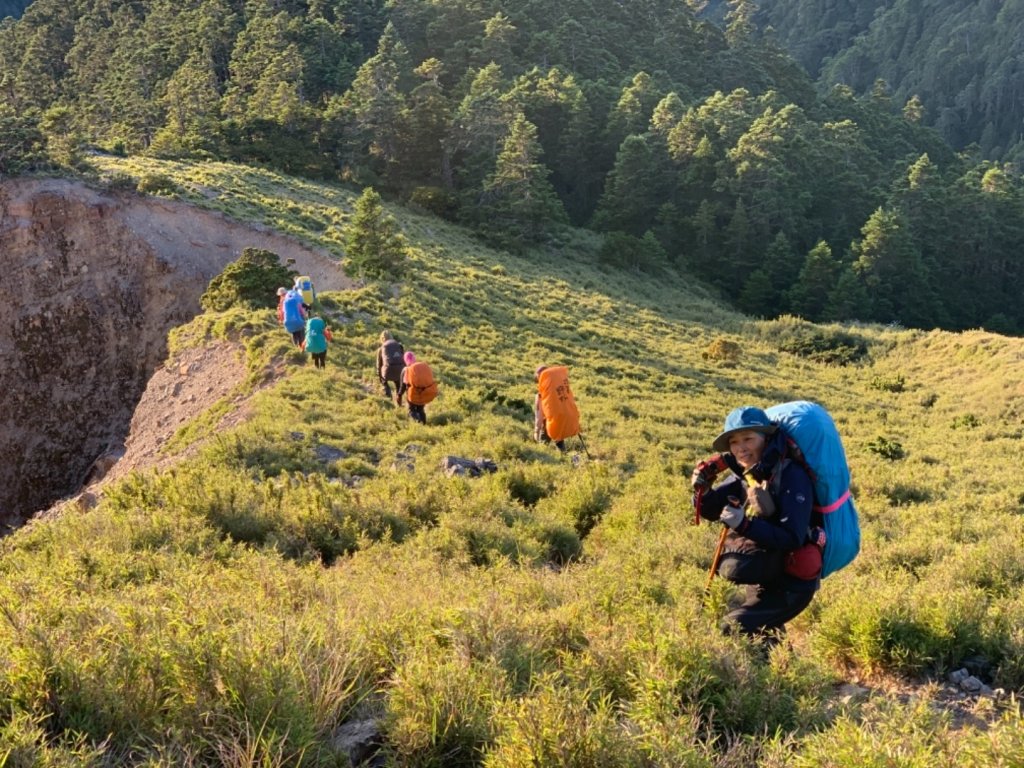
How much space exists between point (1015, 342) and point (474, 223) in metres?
25.1

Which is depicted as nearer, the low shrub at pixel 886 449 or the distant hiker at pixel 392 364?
the distant hiker at pixel 392 364

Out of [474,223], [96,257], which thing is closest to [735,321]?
[474,223]

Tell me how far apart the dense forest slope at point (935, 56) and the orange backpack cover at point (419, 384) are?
108595mm

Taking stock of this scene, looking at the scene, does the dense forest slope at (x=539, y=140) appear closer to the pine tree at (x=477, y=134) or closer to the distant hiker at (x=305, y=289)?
the pine tree at (x=477, y=134)

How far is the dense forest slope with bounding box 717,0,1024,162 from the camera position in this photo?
10850cm

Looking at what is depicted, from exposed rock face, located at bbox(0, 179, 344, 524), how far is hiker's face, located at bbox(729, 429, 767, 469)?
2026 cm

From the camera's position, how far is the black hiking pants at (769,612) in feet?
12.9

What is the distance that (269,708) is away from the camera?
2869mm

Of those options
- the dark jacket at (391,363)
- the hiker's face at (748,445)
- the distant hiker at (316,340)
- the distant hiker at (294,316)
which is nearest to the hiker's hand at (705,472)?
the hiker's face at (748,445)

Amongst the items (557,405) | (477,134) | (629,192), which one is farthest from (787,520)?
(629,192)

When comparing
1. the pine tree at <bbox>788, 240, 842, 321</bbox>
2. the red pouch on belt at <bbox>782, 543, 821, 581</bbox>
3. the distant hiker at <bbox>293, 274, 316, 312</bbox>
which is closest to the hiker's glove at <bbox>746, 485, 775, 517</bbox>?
the red pouch on belt at <bbox>782, 543, 821, 581</bbox>

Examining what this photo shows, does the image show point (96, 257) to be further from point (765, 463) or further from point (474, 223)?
point (765, 463)

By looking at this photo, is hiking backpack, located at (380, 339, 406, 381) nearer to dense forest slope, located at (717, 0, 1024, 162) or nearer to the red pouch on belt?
the red pouch on belt

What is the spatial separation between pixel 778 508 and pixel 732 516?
27 centimetres
